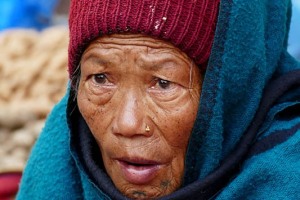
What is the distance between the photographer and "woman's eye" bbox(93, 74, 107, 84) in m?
2.07

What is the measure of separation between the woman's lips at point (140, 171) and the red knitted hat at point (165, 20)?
0.95 feet

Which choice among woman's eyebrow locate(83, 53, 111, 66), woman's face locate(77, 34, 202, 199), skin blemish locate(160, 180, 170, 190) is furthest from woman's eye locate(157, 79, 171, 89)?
skin blemish locate(160, 180, 170, 190)

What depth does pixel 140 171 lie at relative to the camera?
80.3 inches

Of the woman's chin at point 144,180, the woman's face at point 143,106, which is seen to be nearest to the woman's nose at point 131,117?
the woman's face at point 143,106

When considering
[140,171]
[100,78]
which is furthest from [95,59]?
[140,171]

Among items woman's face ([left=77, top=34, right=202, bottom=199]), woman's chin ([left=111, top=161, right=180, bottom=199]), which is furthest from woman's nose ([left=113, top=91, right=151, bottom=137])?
woman's chin ([left=111, top=161, right=180, bottom=199])

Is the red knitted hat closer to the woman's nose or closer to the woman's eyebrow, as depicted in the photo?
the woman's eyebrow

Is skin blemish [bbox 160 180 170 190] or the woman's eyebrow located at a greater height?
the woman's eyebrow

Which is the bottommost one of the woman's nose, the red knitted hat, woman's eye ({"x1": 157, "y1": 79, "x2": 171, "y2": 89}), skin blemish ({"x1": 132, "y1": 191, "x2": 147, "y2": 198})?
skin blemish ({"x1": 132, "y1": 191, "x2": 147, "y2": 198})

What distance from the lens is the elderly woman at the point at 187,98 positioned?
6.52 feet

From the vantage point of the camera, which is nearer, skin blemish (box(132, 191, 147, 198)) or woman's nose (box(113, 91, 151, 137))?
woman's nose (box(113, 91, 151, 137))

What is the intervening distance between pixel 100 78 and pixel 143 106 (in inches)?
6.2

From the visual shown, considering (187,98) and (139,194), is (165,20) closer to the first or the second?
(187,98)

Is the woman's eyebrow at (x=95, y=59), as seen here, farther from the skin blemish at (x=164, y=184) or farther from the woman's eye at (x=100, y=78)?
the skin blemish at (x=164, y=184)
